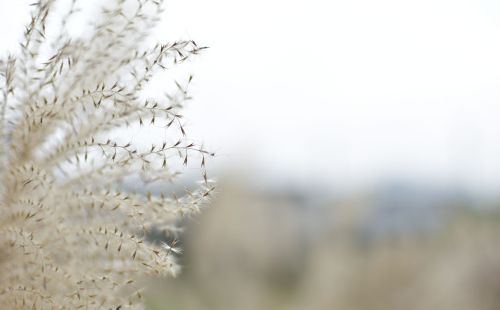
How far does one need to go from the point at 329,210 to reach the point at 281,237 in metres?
0.52

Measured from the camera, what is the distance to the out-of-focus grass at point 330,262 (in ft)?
12.5

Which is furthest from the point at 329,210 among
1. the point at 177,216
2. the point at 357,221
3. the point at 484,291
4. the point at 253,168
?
the point at 177,216

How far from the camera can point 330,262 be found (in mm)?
4309

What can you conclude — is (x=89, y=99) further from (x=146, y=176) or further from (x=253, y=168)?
(x=253, y=168)

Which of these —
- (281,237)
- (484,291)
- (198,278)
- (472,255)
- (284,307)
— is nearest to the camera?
(484,291)

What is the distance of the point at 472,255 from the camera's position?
3.98m

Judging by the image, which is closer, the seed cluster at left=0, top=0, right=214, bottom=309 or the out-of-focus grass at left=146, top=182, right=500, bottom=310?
the seed cluster at left=0, top=0, right=214, bottom=309

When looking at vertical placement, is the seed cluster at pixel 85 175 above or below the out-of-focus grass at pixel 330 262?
above

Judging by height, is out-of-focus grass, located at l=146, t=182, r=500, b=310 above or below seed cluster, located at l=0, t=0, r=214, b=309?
below

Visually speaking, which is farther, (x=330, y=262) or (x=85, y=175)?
(x=330, y=262)

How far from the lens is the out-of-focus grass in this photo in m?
3.82

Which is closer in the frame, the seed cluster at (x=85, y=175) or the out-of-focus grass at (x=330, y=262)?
the seed cluster at (x=85, y=175)

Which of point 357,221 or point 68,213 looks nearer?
point 68,213

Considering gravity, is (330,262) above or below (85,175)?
below
